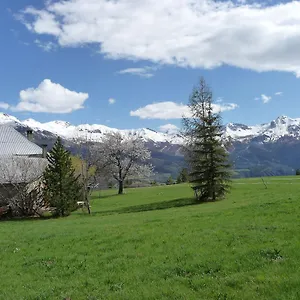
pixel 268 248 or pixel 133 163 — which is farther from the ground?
pixel 133 163

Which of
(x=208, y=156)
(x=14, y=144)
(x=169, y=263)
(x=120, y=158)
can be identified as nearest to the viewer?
(x=169, y=263)

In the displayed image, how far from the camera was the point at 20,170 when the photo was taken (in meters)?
41.1

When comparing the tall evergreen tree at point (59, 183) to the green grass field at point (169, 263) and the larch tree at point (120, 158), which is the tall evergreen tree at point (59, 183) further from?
the larch tree at point (120, 158)

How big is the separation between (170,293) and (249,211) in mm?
11362

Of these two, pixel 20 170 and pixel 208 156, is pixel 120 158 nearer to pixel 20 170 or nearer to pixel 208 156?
pixel 20 170

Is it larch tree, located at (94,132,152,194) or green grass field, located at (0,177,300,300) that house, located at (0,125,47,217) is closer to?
green grass field, located at (0,177,300,300)

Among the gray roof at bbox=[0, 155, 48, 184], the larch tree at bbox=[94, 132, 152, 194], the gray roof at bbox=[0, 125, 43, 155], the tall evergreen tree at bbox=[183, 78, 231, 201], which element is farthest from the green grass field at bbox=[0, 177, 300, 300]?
the larch tree at bbox=[94, 132, 152, 194]

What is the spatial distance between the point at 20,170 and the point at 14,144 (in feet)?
76.8

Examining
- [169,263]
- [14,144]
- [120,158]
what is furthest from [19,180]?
[169,263]

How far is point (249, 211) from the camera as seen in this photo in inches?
Answer: 773

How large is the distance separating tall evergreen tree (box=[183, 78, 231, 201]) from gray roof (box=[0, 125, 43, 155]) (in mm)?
34641

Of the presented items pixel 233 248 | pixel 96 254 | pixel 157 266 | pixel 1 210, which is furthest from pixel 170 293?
pixel 1 210

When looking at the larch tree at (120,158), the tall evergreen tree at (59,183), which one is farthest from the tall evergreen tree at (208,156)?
the larch tree at (120,158)

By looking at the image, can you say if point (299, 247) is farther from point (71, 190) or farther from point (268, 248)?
point (71, 190)
